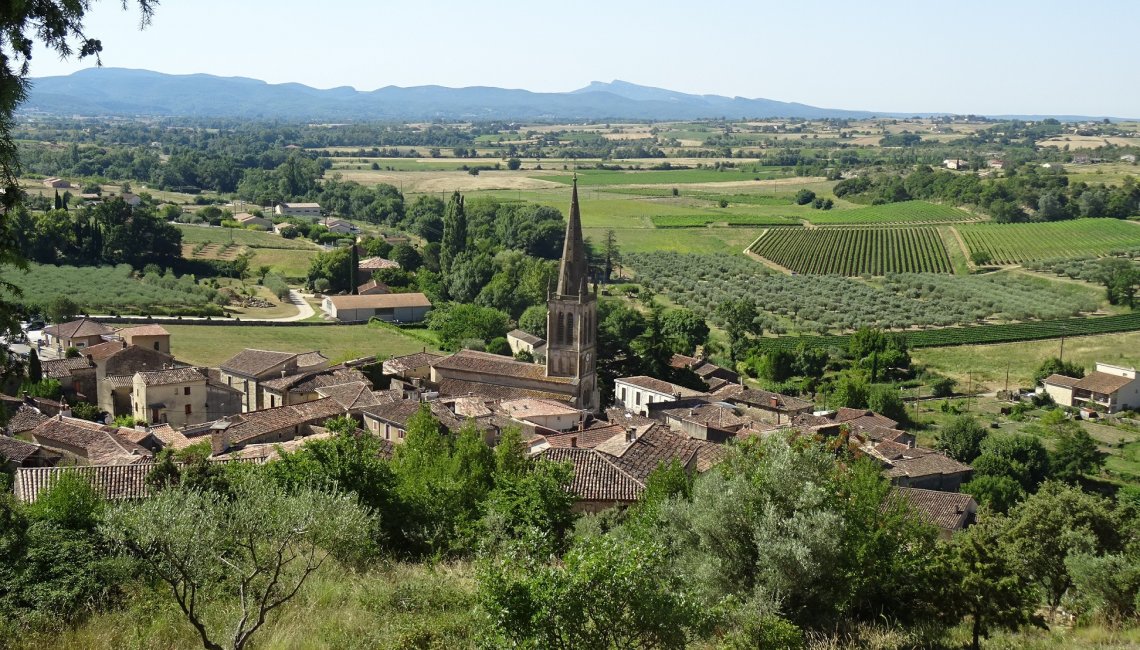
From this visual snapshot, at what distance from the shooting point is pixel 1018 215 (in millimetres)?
109688

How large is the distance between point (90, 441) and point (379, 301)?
113ft

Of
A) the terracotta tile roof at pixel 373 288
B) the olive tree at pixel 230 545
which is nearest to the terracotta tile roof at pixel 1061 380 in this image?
the terracotta tile roof at pixel 373 288

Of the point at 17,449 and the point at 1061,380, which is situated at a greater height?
the point at 17,449

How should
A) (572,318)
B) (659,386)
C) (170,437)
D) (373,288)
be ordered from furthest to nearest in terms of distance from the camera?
(373,288) < (659,386) < (572,318) < (170,437)

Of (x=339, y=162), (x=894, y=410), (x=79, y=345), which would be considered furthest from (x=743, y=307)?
(x=339, y=162)

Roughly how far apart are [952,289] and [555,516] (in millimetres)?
64166

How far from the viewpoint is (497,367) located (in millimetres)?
40094

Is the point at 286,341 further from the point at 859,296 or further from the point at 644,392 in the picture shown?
the point at 859,296

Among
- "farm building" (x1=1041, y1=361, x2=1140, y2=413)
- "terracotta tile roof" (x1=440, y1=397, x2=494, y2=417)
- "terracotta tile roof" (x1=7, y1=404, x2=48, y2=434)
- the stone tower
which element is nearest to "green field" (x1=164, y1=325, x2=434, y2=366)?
the stone tower

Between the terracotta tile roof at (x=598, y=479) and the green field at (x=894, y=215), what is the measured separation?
8954cm

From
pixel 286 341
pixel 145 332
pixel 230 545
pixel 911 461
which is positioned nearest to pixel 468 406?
pixel 911 461

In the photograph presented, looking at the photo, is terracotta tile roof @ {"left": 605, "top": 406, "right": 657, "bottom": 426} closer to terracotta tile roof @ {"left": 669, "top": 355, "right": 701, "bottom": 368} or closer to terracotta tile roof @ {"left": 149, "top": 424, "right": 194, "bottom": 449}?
terracotta tile roof @ {"left": 669, "top": 355, "right": 701, "bottom": 368}

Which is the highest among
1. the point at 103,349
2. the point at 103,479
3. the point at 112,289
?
the point at 103,479

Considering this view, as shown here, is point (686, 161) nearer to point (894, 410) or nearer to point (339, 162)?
point (339, 162)
